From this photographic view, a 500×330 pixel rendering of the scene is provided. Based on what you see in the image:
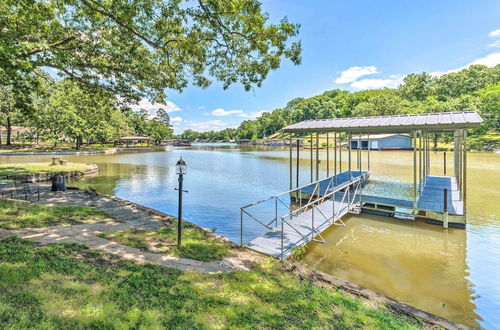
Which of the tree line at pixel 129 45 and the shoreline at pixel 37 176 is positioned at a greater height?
the tree line at pixel 129 45

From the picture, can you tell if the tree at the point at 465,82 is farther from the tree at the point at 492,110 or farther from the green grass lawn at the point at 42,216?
the green grass lawn at the point at 42,216

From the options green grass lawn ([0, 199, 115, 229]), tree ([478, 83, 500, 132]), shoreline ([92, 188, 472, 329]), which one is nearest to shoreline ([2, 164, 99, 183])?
green grass lawn ([0, 199, 115, 229])

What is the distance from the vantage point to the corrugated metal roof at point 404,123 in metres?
8.61

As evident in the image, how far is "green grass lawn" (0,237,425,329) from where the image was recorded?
116 inches

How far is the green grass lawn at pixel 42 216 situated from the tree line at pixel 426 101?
1640 inches

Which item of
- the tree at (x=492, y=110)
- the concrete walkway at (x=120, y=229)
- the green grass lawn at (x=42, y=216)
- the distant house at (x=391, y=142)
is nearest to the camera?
the concrete walkway at (x=120, y=229)

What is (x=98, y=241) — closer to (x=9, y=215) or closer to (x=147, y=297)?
(x=147, y=297)

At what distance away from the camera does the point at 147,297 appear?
3.57m

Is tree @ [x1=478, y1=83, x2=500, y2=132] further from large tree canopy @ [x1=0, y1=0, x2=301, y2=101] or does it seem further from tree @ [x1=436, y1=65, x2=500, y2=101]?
large tree canopy @ [x1=0, y1=0, x2=301, y2=101]

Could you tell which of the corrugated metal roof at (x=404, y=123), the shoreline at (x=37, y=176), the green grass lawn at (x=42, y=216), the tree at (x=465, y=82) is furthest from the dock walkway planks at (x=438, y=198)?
the tree at (x=465, y=82)

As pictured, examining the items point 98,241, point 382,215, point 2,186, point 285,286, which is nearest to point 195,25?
point 98,241

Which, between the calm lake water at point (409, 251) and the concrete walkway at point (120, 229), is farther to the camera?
the calm lake water at point (409, 251)

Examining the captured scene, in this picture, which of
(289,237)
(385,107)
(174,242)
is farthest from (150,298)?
(385,107)

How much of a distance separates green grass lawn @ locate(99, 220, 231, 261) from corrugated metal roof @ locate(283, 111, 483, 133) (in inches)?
309
